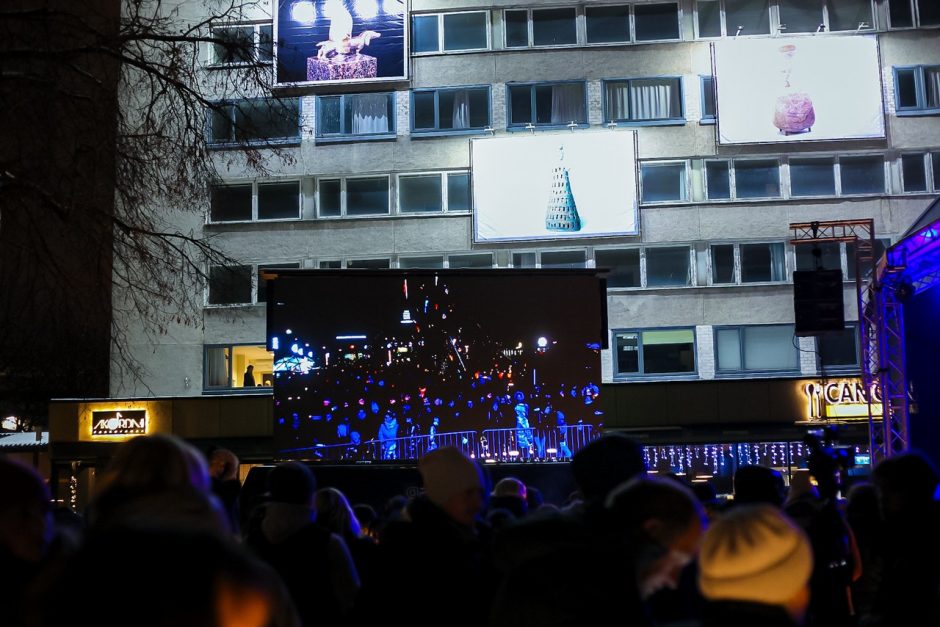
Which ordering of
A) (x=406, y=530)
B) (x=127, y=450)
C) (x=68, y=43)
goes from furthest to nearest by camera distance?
(x=68, y=43) < (x=406, y=530) < (x=127, y=450)

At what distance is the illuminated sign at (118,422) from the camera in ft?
107

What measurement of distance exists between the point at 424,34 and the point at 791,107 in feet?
40.8

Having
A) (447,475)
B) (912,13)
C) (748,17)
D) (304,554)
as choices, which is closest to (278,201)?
(748,17)

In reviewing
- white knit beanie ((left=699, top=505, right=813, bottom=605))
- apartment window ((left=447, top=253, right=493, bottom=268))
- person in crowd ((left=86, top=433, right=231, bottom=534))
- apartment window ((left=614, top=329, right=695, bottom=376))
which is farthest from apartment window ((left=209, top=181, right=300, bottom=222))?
white knit beanie ((left=699, top=505, right=813, bottom=605))

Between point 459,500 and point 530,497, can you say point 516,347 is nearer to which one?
point 530,497

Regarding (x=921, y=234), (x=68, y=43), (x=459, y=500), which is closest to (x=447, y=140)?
(x=921, y=234)

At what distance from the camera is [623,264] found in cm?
3516

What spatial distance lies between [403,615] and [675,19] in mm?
34254

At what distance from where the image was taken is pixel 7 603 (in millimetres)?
3545

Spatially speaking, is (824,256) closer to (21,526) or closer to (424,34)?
(424,34)

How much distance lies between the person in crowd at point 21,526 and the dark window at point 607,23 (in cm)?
3405

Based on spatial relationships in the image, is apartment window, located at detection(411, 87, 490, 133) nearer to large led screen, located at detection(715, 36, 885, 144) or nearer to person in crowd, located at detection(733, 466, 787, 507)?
large led screen, located at detection(715, 36, 885, 144)

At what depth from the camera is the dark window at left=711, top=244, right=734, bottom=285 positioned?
114 ft

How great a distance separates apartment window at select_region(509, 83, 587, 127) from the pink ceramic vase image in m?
6.36
